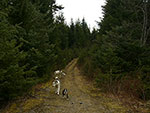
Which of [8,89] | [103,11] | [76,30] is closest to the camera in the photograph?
[8,89]

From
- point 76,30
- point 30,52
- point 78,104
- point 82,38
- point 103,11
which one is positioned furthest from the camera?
point 76,30

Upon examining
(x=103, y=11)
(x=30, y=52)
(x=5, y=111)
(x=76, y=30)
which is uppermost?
(x=76, y=30)

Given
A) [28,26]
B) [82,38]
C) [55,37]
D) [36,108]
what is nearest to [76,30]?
[82,38]

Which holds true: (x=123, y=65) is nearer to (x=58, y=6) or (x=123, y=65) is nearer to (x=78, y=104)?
(x=78, y=104)

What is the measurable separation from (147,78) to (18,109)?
7.01 m

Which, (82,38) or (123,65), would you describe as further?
(82,38)

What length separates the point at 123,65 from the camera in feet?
30.8

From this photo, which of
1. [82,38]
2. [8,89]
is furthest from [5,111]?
[82,38]

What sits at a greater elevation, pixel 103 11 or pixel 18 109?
pixel 103 11

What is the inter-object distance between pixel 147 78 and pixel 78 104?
4298mm

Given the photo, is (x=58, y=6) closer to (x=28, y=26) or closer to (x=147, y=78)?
(x=28, y=26)

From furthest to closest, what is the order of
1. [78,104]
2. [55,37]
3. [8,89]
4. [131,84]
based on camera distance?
[55,37] → [131,84] → [78,104] → [8,89]

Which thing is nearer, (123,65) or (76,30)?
(123,65)

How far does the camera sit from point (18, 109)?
6.06m
